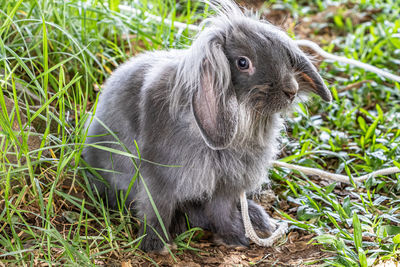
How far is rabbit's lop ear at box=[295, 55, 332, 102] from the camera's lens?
2976 mm

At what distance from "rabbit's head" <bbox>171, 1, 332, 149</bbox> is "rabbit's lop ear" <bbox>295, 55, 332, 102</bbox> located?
0.29 feet

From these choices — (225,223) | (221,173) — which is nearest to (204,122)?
(221,173)

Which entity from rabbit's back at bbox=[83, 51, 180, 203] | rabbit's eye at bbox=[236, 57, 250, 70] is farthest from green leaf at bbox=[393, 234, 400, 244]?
rabbit's back at bbox=[83, 51, 180, 203]

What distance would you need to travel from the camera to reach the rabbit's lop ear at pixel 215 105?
2.66 meters

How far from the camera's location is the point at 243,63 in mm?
2742

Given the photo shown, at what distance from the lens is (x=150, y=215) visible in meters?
3.14

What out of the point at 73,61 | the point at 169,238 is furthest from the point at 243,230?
the point at 73,61

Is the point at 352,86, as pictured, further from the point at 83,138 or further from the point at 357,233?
the point at 83,138

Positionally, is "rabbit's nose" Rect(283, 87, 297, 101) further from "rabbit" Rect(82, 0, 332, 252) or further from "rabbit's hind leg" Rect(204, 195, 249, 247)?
"rabbit's hind leg" Rect(204, 195, 249, 247)

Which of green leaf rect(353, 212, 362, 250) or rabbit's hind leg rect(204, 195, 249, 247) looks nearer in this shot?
green leaf rect(353, 212, 362, 250)

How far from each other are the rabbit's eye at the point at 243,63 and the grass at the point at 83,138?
Answer: 77 centimetres

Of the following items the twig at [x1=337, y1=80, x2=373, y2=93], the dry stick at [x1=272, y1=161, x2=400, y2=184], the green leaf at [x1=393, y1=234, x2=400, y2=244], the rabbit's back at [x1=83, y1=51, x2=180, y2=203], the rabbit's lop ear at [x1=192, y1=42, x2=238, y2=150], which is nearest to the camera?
the rabbit's lop ear at [x1=192, y1=42, x2=238, y2=150]

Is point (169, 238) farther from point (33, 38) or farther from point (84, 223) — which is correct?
point (33, 38)

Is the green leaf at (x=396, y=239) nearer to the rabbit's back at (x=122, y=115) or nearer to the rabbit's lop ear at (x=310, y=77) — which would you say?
the rabbit's lop ear at (x=310, y=77)
